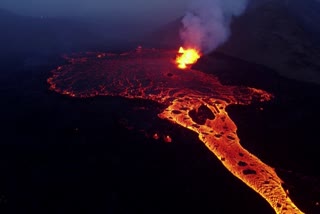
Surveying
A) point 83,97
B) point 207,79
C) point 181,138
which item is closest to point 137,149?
point 181,138

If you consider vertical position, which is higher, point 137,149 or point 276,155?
point 276,155

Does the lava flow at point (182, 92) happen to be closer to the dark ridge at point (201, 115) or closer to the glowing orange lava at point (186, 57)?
the dark ridge at point (201, 115)

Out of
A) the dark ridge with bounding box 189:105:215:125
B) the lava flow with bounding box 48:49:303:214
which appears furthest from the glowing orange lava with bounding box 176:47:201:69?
the dark ridge with bounding box 189:105:215:125

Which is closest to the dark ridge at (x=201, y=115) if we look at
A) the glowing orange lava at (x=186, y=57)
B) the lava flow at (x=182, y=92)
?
the lava flow at (x=182, y=92)

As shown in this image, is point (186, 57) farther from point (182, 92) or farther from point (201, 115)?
point (201, 115)

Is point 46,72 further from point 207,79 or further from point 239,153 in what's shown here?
point 239,153

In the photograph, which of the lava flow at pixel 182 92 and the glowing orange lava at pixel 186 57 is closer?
the lava flow at pixel 182 92
